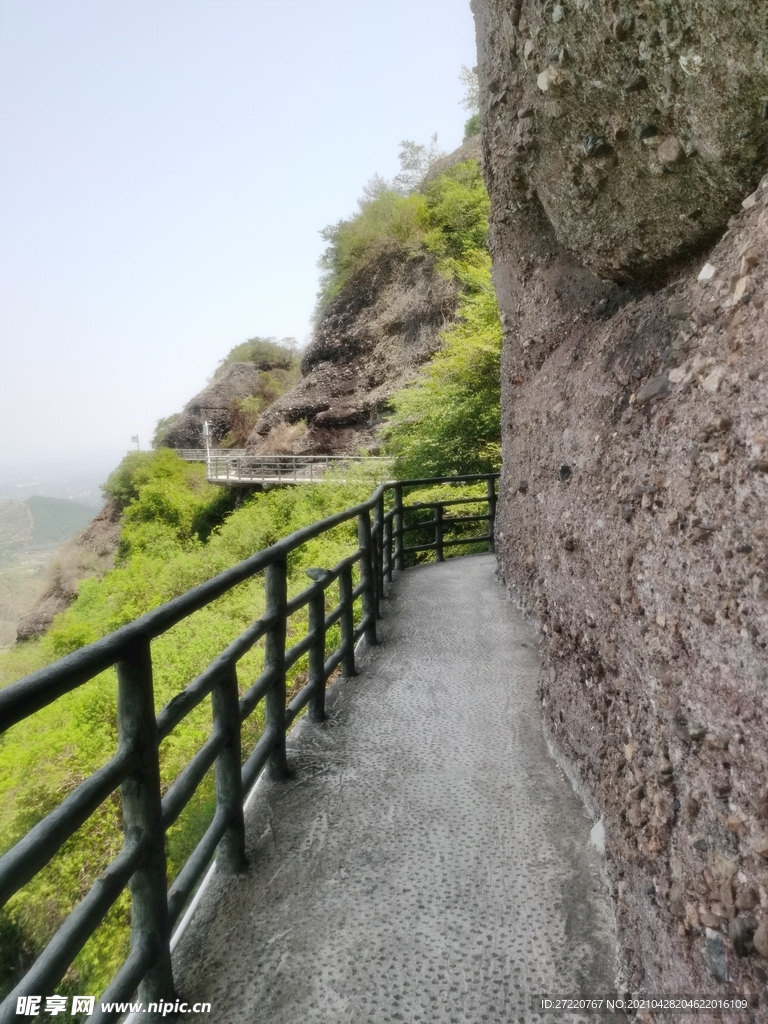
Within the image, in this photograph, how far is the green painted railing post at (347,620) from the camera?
4262mm

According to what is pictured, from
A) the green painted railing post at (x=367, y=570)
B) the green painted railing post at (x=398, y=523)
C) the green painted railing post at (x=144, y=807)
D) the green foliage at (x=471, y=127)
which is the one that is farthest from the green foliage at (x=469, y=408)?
the green foliage at (x=471, y=127)

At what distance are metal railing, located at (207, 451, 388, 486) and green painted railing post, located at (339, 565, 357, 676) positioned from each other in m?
21.4

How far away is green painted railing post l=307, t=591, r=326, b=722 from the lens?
351 centimetres

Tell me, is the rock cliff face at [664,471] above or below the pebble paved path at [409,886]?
above

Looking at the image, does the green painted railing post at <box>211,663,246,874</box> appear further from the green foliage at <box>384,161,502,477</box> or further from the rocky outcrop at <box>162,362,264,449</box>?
the rocky outcrop at <box>162,362,264,449</box>

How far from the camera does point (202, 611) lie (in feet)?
51.9

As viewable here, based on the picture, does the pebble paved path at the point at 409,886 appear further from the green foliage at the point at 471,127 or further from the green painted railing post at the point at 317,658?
the green foliage at the point at 471,127

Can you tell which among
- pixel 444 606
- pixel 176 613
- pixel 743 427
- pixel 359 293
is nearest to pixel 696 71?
pixel 743 427

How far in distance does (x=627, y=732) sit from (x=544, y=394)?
296 cm

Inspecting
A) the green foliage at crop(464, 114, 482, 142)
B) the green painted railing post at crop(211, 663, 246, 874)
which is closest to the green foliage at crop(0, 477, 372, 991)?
the green painted railing post at crop(211, 663, 246, 874)

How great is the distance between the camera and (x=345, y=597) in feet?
14.0

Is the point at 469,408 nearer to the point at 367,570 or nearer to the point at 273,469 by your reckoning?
the point at 367,570

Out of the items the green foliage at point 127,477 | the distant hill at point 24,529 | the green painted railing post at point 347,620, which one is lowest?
the distant hill at point 24,529

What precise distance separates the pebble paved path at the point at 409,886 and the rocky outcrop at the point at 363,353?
24.4 meters
